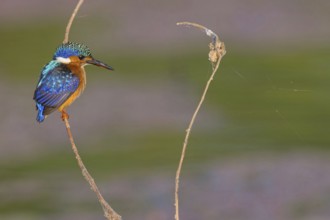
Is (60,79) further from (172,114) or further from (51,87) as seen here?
(172,114)

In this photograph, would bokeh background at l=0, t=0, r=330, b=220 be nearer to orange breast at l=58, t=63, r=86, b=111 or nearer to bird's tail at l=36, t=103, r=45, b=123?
orange breast at l=58, t=63, r=86, b=111

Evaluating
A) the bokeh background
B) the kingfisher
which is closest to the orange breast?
the kingfisher

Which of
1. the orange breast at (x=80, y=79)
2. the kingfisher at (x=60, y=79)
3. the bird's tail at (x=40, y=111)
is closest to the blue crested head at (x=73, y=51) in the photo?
the kingfisher at (x=60, y=79)

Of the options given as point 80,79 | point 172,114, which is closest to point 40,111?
point 80,79

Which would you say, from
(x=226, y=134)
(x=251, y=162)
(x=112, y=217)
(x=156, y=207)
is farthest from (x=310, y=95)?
(x=112, y=217)

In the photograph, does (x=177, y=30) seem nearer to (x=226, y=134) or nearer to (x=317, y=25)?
(x=317, y=25)

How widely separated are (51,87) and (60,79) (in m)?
0.08

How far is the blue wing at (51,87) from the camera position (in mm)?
5195

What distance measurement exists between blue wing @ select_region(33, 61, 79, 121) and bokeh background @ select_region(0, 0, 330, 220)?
1.93 metres

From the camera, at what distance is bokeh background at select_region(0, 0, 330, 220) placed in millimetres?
7965

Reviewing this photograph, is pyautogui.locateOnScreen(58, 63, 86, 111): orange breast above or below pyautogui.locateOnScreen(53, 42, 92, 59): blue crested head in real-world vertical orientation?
below

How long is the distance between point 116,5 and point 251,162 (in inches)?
210

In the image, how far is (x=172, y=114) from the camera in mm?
9734

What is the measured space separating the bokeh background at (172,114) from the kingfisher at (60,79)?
189 cm
